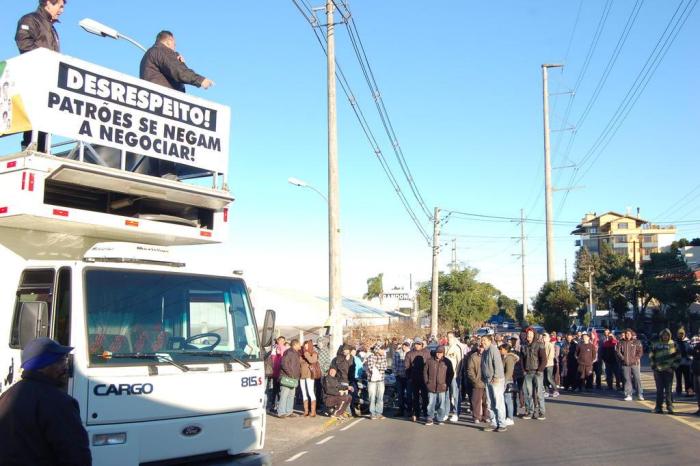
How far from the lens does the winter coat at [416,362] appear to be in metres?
14.7

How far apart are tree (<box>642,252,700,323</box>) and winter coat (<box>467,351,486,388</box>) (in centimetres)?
3283

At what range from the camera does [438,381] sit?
13.9m

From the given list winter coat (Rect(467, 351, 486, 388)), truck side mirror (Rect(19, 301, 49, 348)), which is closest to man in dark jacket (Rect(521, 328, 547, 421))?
winter coat (Rect(467, 351, 486, 388))

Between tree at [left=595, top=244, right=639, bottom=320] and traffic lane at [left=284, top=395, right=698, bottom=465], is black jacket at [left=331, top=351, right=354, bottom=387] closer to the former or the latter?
traffic lane at [left=284, top=395, right=698, bottom=465]

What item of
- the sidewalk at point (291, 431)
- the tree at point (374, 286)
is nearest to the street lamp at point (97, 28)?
the sidewalk at point (291, 431)

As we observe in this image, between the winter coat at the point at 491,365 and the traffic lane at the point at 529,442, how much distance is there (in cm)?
106

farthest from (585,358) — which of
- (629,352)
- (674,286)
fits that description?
(674,286)

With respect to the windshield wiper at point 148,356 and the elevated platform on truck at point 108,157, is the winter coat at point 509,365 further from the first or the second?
the windshield wiper at point 148,356

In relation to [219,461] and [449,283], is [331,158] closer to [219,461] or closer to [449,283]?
[219,461]

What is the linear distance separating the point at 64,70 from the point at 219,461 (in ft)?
13.1

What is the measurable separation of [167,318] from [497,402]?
842cm

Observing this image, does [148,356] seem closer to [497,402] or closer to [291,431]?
[291,431]

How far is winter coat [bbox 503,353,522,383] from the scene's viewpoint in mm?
13766

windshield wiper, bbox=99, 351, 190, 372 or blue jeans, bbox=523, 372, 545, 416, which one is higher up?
windshield wiper, bbox=99, 351, 190, 372
